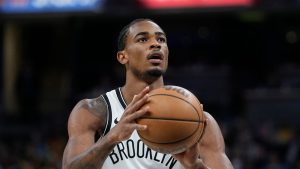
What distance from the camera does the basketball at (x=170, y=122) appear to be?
13.4 feet

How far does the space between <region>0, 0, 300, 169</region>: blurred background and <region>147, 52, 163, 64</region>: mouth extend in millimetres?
6893

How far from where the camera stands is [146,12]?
13375 mm

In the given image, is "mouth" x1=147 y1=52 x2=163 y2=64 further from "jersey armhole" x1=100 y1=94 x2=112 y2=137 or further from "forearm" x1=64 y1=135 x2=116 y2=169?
"forearm" x1=64 y1=135 x2=116 y2=169

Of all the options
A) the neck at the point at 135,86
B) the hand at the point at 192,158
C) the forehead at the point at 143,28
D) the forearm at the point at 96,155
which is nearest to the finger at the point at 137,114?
the forearm at the point at 96,155

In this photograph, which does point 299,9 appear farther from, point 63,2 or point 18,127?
point 18,127

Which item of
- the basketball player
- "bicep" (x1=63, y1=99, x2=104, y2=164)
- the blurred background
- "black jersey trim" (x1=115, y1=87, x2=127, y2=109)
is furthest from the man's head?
the blurred background

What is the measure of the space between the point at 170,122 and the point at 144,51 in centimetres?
79

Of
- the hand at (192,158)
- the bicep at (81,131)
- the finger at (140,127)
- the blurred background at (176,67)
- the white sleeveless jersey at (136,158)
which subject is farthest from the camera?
the blurred background at (176,67)

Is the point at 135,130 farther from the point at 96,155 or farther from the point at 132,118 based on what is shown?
the point at 132,118

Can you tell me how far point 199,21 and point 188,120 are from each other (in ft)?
44.9

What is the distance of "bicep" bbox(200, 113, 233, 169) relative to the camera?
4.70m

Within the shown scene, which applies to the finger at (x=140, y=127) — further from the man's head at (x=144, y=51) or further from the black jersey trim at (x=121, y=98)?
the black jersey trim at (x=121, y=98)

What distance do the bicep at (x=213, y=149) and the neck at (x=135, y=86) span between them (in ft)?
1.24

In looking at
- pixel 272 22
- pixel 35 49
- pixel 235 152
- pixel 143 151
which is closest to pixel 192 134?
pixel 143 151
